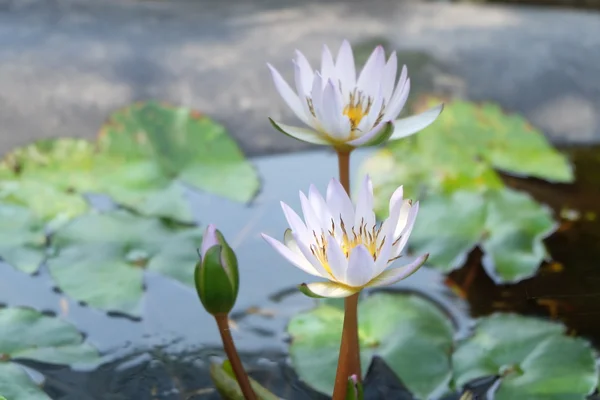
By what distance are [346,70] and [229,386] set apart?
38cm

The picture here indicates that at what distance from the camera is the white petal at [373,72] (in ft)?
2.31

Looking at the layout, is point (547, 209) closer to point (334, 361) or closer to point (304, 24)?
point (334, 361)

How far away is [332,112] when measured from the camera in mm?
670

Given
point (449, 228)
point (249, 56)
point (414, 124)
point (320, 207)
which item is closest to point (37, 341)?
point (320, 207)

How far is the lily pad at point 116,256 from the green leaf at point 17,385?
146 millimetres

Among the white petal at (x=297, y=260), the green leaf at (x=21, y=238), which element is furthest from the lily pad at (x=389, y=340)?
the green leaf at (x=21, y=238)

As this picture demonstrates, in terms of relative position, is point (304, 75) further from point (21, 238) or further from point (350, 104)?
point (21, 238)

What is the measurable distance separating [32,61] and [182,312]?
29.9 inches

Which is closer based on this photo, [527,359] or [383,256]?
[383,256]

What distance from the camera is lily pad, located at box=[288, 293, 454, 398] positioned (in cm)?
80

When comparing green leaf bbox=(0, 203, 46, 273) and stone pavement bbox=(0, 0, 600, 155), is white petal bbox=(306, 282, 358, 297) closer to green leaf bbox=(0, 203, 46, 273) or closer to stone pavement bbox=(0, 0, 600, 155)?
green leaf bbox=(0, 203, 46, 273)

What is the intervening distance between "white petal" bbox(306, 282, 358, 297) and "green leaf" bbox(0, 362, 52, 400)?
1.19 feet

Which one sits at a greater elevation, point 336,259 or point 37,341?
point 336,259

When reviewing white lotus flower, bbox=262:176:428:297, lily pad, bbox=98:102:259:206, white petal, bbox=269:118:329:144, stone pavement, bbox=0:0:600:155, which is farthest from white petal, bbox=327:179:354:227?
stone pavement, bbox=0:0:600:155
